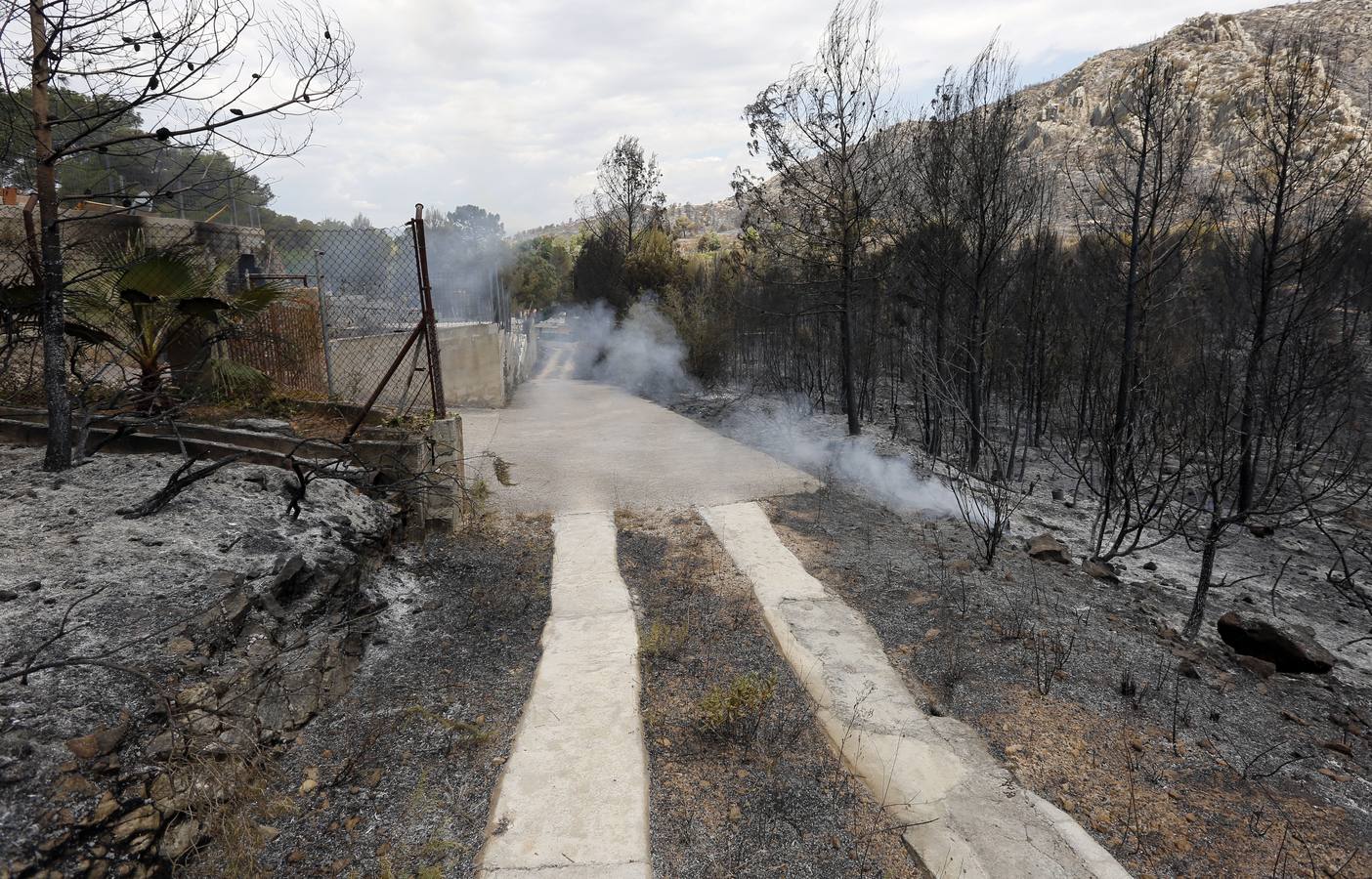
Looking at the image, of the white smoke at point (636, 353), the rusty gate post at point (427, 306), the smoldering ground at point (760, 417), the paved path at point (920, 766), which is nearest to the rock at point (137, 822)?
the paved path at point (920, 766)

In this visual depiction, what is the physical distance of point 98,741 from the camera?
9.27ft

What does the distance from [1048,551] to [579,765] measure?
5.43 meters

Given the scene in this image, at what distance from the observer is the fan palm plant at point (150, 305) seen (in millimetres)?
4750

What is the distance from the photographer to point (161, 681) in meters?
3.21

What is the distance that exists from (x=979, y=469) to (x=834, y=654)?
846 cm

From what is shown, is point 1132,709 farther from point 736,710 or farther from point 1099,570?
point 1099,570

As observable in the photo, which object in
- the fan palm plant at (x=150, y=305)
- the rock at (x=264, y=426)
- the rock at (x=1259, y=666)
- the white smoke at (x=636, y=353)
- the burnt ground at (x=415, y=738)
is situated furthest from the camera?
the white smoke at (x=636, y=353)

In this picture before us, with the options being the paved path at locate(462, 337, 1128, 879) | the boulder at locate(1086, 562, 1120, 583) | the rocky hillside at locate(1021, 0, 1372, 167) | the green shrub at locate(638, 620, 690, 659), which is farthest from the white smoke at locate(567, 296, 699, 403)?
the rocky hillside at locate(1021, 0, 1372, 167)

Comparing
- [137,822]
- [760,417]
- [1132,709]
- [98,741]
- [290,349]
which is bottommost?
[1132,709]

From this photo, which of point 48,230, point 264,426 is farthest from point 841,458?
point 48,230

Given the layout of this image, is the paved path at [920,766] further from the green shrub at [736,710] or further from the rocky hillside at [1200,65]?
the rocky hillside at [1200,65]

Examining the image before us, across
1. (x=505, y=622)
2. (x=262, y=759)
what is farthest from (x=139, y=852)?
(x=505, y=622)

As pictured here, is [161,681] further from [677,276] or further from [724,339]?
[677,276]

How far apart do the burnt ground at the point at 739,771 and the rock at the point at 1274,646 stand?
3677mm
